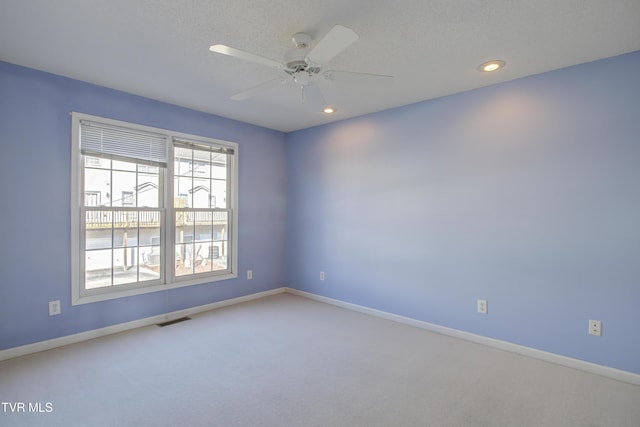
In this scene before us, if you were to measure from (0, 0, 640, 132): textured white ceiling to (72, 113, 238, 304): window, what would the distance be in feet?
2.28

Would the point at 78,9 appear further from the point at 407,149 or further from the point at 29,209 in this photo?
the point at 407,149

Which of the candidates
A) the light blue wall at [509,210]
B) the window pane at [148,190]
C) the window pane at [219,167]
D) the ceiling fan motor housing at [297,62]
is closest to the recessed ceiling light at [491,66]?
the light blue wall at [509,210]

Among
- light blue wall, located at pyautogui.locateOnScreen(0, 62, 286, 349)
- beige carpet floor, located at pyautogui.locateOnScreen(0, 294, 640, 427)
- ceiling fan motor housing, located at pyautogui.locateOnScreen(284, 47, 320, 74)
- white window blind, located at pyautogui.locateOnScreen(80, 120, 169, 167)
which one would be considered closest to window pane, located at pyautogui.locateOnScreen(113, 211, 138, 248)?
light blue wall, located at pyautogui.locateOnScreen(0, 62, 286, 349)

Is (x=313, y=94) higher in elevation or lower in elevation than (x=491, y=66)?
lower

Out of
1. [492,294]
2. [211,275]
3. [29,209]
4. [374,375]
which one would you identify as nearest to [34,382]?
[29,209]

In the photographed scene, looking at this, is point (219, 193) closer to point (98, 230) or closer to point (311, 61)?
point (98, 230)

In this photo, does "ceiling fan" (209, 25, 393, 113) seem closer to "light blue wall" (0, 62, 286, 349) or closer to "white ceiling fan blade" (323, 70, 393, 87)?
"white ceiling fan blade" (323, 70, 393, 87)

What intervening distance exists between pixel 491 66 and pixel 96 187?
156 inches

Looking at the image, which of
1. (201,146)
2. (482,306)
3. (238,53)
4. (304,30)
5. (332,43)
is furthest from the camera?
(201,146)

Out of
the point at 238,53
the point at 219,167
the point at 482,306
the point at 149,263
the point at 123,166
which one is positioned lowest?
the point at 482,306

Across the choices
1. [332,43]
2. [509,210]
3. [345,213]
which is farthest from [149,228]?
[509,210]

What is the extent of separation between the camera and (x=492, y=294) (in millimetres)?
3080

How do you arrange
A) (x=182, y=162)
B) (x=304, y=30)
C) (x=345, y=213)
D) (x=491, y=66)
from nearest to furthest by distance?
1. (x=304, y=30)
2. (x=491, y=66)
3. (x=182, y=162)
4. (x=345, y=213)

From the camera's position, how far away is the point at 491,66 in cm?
267
